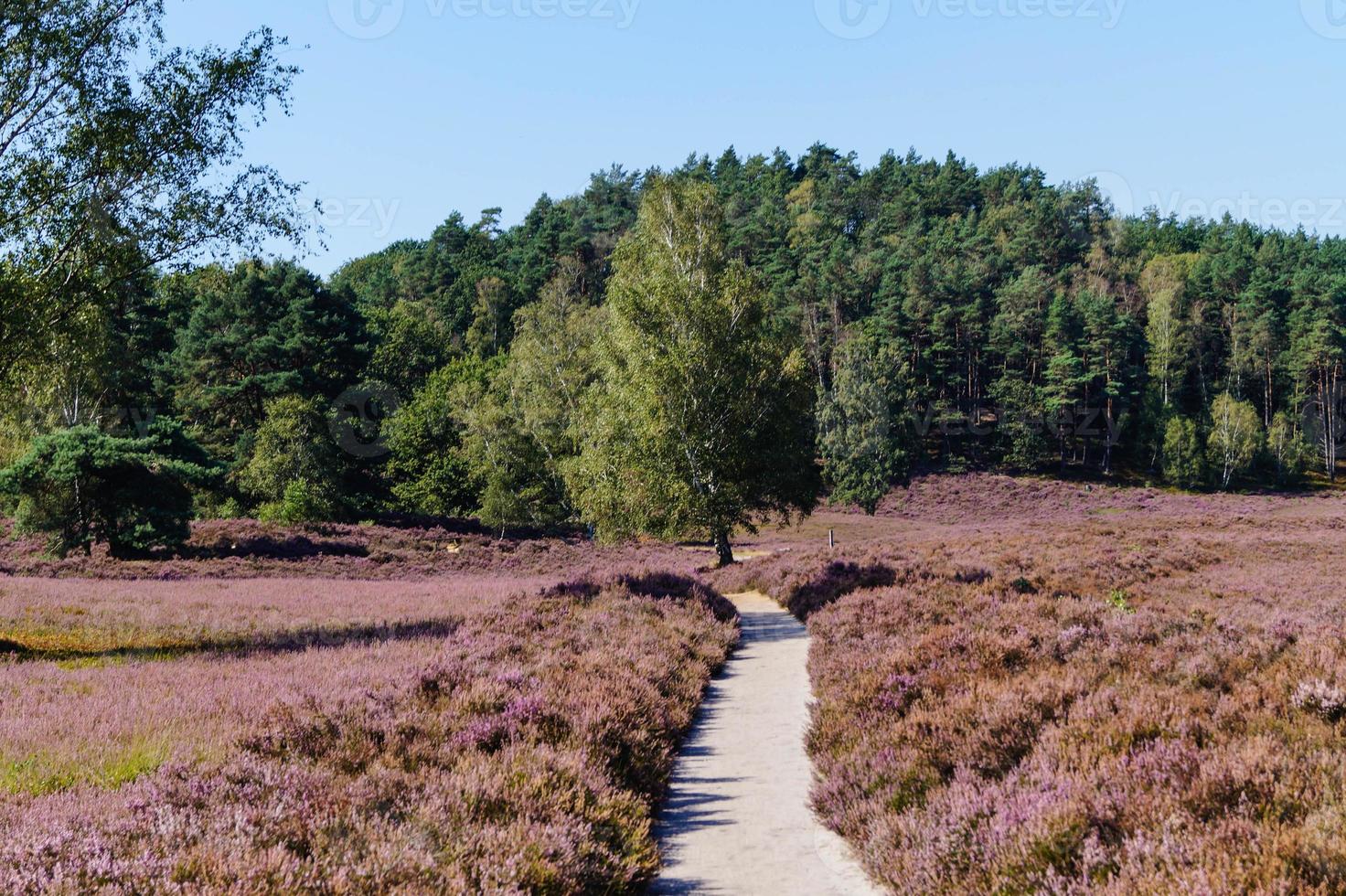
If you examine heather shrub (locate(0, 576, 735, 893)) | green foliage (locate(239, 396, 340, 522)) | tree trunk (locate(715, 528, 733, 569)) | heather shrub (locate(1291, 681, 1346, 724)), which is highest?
green foliage (locate(239, 396, 340, 522))

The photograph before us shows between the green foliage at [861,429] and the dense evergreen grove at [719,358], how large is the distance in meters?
0.28

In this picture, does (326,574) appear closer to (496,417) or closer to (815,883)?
(496,417)

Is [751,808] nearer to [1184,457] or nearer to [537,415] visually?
[537,415]

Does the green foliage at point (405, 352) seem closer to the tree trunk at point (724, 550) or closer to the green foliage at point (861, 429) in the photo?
the green foliage at point (861, 429)

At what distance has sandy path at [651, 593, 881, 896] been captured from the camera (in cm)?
584

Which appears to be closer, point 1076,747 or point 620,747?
point 1076,747

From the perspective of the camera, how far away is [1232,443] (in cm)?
8412

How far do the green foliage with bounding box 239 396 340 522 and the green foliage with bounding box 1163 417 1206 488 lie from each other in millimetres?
75742

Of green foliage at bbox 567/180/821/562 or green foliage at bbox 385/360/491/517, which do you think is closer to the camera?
green foliage at bbox 567/180/821/562

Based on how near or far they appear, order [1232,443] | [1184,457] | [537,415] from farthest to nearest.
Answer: [1232,443] → [1184,457] → [537,415]

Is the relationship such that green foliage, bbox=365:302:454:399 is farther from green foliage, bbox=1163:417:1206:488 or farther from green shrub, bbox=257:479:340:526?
green foliage, bbox=1163:417:1206:488
